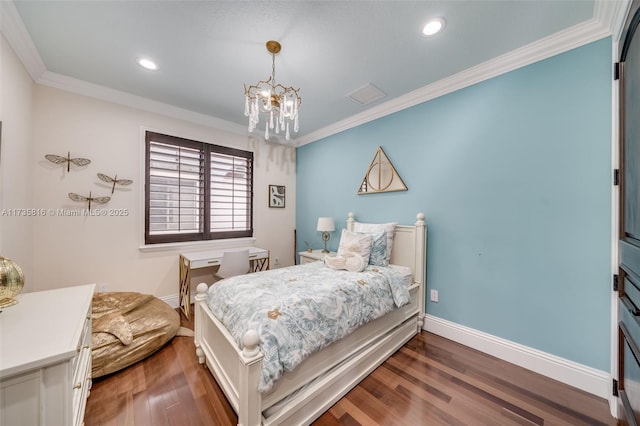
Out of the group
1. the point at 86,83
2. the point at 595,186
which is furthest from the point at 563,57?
the point at 86,83

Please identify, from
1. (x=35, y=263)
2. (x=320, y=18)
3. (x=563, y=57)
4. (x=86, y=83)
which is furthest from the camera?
(x=86, y=83)

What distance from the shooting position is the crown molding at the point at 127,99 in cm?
238

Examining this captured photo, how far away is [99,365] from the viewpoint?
179 centimetres

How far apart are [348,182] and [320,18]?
2.08 metres

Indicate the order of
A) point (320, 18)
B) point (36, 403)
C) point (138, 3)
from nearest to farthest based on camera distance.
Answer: point (36, 403) < point (138, 3) < point (320, 18)

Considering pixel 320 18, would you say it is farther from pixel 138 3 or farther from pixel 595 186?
pixel 595 186

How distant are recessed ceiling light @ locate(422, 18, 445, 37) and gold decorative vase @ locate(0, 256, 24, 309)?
289cm

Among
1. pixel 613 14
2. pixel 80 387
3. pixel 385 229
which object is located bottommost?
pixel 80 387

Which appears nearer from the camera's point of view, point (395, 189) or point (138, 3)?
point (138, 3)

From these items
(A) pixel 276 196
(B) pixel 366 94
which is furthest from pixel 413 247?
(A) pixel 276 196

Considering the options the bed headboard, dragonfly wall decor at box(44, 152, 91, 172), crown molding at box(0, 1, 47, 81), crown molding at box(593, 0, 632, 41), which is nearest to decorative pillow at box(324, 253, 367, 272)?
the bed headboard

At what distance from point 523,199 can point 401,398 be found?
1.88 m

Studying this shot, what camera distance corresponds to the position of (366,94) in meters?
2.72

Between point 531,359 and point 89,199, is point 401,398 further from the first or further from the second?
point 89,199
